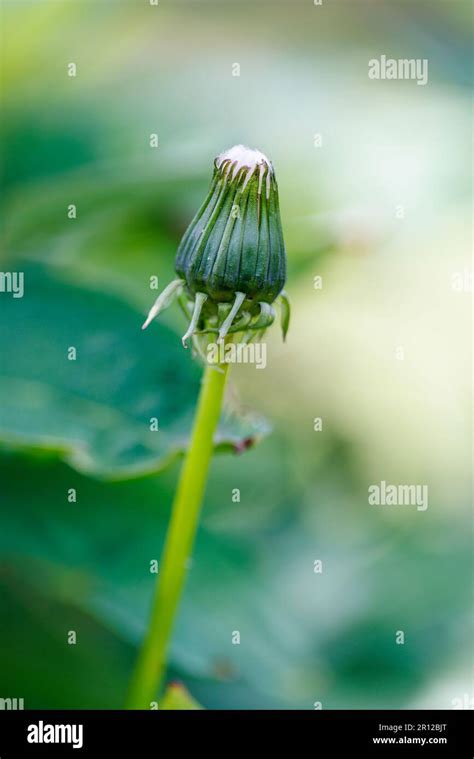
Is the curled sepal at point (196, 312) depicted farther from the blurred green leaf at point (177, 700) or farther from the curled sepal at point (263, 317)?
the blurred green leaf at point (177, 700)

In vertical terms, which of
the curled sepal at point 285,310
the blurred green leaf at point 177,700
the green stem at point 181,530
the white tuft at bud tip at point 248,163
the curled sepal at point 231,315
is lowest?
the blurred green leaf at point 177,700

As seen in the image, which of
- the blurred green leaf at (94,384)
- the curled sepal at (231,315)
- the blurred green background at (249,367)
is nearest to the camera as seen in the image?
the curled sepal at (231,315)

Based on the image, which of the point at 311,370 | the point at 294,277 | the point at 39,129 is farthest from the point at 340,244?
the point at 39,129

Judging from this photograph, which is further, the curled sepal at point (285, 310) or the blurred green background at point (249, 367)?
the blurred green background at point (249, 367)

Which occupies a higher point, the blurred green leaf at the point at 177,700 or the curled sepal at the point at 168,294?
the curled sepal at the point at 168,294

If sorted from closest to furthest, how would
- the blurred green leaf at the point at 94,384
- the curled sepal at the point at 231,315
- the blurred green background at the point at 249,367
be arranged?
the curled sepal at the point at 231,315 < the blurred green leaf at the point at 94,384 < the blurred green background at the point at 249,367

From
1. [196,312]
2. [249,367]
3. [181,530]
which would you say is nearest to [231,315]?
[196,312]

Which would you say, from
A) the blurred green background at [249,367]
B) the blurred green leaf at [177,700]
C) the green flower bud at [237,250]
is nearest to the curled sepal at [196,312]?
the green flower bud at [237,250]
